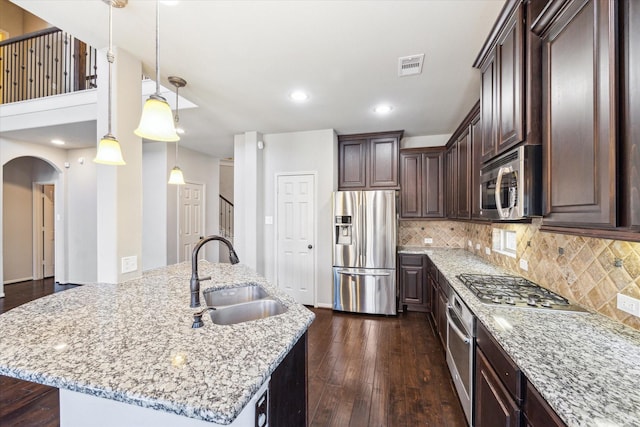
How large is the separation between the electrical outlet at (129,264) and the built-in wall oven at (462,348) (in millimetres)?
2386

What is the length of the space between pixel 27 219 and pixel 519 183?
27.1ft

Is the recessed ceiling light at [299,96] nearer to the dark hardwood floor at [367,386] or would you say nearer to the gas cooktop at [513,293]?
the gas cooktop at [513,293]

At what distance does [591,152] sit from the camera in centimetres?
98

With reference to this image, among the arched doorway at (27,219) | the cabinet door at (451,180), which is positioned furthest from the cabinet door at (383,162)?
the arched doorway at (27,219)

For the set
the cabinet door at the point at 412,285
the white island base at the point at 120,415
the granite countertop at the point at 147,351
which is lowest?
the cabinet door at the point at 412,285

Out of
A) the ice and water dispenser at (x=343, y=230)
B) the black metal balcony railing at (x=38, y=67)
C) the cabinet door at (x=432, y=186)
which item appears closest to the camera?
the ice and water dispenser at (x=343, y=230)

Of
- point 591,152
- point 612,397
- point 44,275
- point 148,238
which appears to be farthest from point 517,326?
point 44,275

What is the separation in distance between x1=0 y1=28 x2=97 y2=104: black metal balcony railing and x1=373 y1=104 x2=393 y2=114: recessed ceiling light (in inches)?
187

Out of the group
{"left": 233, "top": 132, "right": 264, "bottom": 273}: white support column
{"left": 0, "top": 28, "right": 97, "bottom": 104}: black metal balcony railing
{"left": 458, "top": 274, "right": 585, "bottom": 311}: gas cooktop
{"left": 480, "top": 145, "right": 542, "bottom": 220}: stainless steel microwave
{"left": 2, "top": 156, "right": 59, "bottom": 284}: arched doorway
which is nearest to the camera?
{"left": 480, "top": 145, "right": 542, "bottom": 220}: stainless steel microwave

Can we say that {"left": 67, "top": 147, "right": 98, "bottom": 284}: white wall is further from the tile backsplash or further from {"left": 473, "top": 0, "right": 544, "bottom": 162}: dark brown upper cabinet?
the tile backsplash

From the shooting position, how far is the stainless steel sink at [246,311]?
157 cm

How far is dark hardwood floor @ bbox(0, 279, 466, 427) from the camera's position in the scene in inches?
73.7

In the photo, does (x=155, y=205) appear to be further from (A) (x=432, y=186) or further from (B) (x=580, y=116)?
(B) (x=580, y=116)

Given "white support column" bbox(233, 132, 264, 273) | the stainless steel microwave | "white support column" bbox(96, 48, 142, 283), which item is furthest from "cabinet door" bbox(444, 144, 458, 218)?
"white support column" bbox(96, 48, 142, 283)
